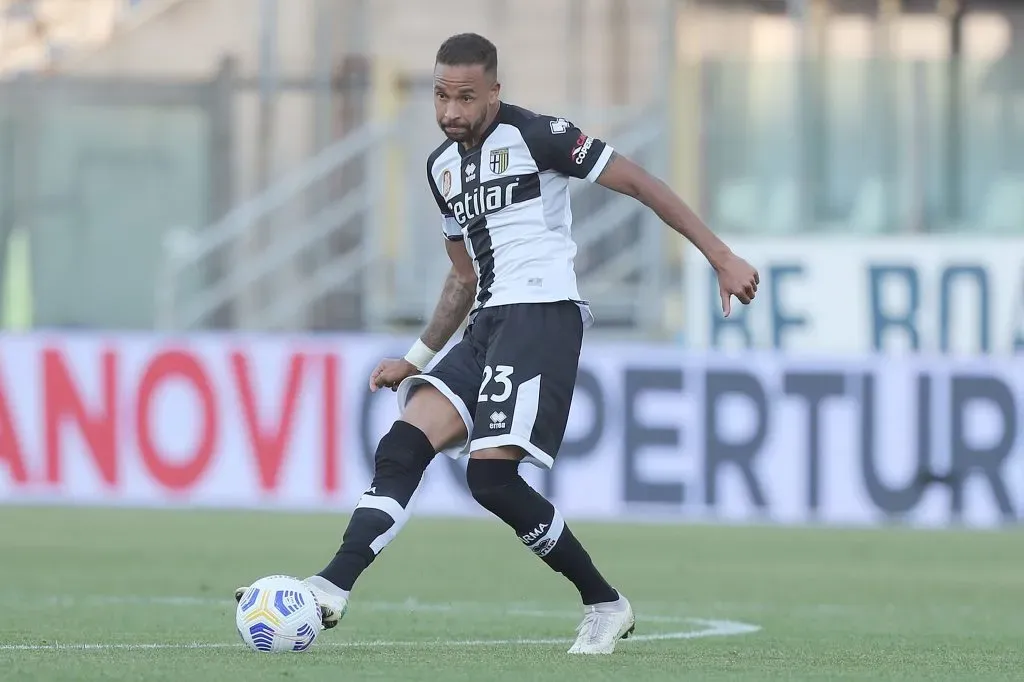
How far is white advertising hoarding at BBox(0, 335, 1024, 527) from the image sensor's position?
1450 cm

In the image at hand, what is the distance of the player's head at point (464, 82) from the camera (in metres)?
6.01

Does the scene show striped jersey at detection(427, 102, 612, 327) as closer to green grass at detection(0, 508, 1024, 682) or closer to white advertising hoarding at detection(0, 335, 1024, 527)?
green grass at detection(0, 508, 1024, 682)

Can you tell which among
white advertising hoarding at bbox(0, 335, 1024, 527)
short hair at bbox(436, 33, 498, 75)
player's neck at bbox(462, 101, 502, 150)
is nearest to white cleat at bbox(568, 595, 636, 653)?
player's neck at bbox(462, 101, 502, 150)

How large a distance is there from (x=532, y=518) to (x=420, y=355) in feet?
2.35

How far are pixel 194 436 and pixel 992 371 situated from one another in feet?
18.2

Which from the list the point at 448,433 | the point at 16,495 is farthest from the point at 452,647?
the point at 16,495

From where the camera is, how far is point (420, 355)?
6.56 metres

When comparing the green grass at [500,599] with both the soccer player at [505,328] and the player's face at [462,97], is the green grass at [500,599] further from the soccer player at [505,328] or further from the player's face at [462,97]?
the player's face at [462,97]

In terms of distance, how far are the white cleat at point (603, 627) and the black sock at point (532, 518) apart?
0.03 meters

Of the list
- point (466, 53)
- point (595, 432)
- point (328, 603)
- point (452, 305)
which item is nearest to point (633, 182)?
point (466, 53)

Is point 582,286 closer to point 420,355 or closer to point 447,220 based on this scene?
point 420,355

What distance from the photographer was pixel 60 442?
1524cm

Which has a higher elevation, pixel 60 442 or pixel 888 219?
pixel 888 219

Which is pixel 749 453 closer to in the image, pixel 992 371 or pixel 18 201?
pixel 992 371
